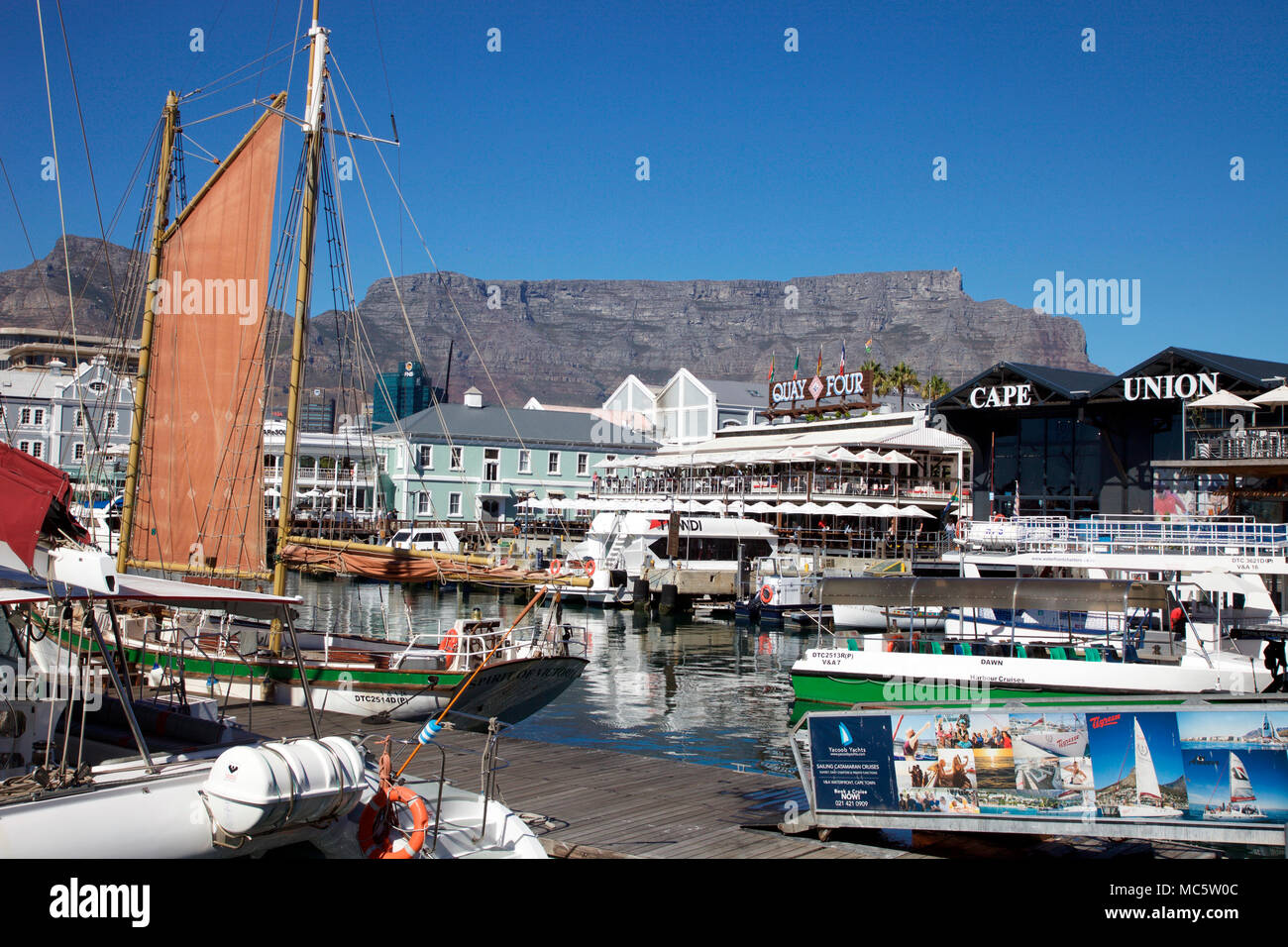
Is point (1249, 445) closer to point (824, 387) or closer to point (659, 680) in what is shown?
point (659, 680)

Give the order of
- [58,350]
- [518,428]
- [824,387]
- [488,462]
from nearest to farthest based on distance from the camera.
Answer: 1. [488,462]
2. [824,387]
3. [518,428]
4. [58,350]

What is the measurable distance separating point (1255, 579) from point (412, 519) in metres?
58.8

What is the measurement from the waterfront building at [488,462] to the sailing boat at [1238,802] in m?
64.7

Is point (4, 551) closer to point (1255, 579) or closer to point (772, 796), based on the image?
point (772, 796)

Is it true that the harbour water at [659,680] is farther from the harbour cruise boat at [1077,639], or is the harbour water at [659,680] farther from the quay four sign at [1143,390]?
the quay four sign at [1143,390]

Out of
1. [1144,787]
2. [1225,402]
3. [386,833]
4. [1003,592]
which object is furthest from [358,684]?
[1225,402]

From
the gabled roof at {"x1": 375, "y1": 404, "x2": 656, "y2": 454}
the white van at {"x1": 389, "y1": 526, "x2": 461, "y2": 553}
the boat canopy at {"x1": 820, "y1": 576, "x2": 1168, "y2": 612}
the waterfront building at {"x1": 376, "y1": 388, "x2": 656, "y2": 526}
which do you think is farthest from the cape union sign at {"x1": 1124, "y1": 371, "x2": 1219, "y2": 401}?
the gabled roof at {"x1": 375, "y1": 404, "x2": 656, "y2": 454}

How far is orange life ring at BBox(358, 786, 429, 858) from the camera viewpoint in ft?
29.6

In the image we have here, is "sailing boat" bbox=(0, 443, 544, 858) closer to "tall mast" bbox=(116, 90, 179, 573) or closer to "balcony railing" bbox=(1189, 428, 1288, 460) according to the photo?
"tall mast" bbox=(116, 90, 179, 573)

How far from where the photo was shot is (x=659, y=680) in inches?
1261

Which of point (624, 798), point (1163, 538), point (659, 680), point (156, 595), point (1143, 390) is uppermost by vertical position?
point (1143, 390)

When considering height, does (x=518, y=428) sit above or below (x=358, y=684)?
above

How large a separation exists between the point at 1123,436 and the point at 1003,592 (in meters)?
33.4

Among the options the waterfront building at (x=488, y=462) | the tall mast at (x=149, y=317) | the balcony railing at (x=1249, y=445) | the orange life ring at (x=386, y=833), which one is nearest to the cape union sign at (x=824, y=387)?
the waterfront building at (x=488, y=462)
